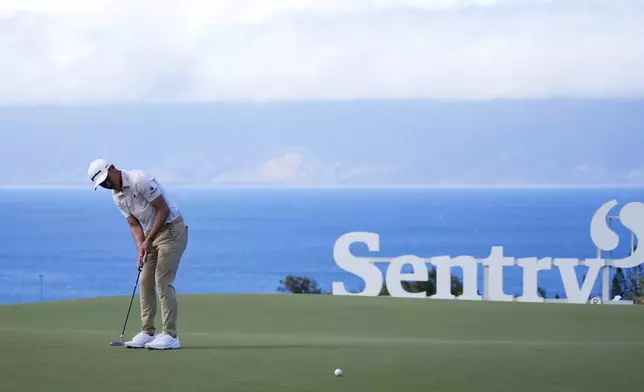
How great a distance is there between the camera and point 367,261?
1880 cm

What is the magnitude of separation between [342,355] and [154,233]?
5.56 ft

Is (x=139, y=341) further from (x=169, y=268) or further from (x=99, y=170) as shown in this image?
(x=99, y=170)

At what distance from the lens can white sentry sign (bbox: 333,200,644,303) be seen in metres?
18.0

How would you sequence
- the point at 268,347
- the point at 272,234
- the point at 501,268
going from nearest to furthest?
the point at 268,347
the point at 501,268
the point at 272,234

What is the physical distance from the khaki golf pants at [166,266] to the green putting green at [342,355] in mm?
337

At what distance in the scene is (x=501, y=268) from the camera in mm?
18406

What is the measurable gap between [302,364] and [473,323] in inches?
216

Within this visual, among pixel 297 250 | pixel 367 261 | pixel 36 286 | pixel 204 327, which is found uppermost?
pixel 297 250

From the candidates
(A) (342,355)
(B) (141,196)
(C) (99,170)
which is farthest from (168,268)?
(A) (342,355)

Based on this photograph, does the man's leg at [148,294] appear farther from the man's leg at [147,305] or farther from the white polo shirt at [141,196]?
the white polo shirt at [141,196]

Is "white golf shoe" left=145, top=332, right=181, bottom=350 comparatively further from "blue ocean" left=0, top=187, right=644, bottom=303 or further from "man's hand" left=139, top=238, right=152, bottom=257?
"blue ocean" left=0, top=187, right=644, bottom=303

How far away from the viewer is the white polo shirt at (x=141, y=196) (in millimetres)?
9961

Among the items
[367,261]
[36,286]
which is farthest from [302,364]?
[36,286]

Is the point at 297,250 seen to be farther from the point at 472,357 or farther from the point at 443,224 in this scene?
the point at 472,357
